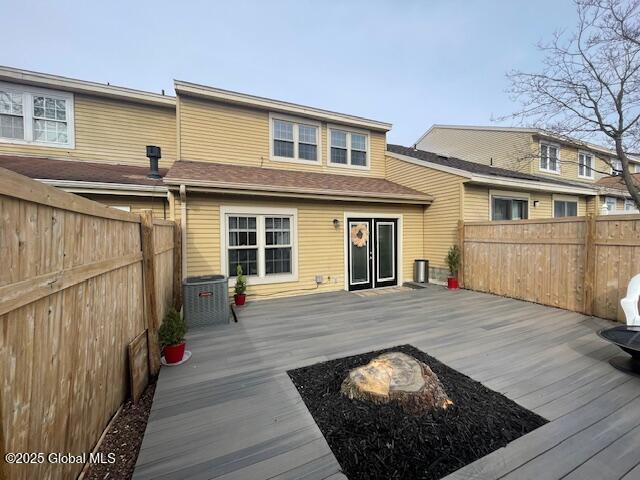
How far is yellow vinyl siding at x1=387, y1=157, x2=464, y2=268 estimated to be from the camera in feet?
25.9

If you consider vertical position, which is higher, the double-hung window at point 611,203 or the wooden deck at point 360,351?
the double-hung window at point 611,203

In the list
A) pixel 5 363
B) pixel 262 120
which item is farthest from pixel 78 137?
pixel 5 363

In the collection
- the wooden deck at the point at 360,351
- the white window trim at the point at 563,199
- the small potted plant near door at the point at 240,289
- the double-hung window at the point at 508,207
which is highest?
the white window trim at the point at 563,199

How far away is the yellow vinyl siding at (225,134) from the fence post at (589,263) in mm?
7029

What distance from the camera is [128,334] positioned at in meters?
2.79

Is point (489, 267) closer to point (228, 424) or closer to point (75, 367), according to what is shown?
point (228, 424)

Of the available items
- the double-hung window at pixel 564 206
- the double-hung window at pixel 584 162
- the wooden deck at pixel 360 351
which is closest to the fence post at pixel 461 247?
the wooden deck at pixel 360 351

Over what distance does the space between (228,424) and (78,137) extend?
9691mm

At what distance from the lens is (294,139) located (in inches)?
352

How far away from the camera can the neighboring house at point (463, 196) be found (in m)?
7.75

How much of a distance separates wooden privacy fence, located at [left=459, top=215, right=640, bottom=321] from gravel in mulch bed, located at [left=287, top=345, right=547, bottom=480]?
430 centimetres

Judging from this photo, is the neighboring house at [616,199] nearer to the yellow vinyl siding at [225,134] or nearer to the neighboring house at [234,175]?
the neighboring house at [234,175]

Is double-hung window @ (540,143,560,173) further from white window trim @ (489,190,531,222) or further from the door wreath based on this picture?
the door wreath

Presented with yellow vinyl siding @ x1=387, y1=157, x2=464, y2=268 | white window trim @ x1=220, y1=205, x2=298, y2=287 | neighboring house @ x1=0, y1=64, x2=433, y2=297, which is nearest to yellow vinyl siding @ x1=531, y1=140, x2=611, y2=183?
yellow vinyl siding @ x1=387, y1=157, x2=464, y2=268
